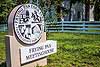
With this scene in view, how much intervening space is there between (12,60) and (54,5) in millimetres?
3337

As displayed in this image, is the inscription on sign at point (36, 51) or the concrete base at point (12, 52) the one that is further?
the inscription on sign at point (36, 51)

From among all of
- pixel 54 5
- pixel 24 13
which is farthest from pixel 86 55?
pixel 24 13

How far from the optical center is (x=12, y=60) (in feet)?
20.8

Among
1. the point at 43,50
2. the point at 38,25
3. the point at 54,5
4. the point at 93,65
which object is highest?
the point at 54,5

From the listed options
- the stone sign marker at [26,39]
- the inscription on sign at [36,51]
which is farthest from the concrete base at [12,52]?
the inscription on sign at [36,51]

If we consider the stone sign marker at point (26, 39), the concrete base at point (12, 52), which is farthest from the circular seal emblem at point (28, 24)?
the concrete base at point (12, 52)

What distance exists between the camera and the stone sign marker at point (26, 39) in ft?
21.1

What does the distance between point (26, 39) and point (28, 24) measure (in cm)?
42

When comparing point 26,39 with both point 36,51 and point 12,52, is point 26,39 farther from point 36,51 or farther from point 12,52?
point 12,52

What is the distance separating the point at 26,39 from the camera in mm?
6793

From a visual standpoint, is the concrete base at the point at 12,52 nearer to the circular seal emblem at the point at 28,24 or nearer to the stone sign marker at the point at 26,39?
the stone sign marker at the point at 26,39

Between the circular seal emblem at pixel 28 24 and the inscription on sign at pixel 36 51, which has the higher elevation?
the circular seal emblem at pixel 28 24

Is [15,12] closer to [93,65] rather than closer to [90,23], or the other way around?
[93,65]

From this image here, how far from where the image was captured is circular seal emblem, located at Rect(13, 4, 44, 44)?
258 inches
